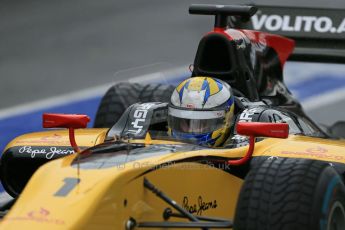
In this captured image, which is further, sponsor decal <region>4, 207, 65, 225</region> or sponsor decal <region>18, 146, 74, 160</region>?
sponsor decal <region>18, 146, 74, 160</region>

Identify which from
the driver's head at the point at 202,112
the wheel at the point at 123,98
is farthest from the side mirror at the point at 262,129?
the wheel at the point at 123,98

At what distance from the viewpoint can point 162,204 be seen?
182 inches

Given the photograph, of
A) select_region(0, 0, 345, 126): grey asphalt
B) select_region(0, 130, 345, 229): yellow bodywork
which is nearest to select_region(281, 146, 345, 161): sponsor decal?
select_region(0, 130, 345, 229): yellow bodywork

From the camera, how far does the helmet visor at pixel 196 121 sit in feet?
18.5

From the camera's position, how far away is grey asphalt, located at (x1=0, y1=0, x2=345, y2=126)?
10.2 m

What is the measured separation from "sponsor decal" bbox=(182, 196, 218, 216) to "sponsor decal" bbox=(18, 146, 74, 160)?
1.30 m

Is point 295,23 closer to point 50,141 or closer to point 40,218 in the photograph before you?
point 50,141

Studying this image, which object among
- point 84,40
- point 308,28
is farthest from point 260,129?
point 84,40

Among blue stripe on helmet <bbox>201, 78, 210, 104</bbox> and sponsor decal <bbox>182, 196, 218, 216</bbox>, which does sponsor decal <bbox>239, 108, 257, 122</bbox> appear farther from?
sponsor decal <bbox>182, 196, 218, 216</bbox>

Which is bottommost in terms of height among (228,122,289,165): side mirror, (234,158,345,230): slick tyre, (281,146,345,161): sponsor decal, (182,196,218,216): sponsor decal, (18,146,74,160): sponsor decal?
(18,146,74,160): sponsor decal

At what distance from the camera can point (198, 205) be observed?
16.2 feet

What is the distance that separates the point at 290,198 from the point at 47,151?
213 cm

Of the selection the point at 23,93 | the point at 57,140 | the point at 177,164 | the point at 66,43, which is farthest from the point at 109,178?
the point at 66,43

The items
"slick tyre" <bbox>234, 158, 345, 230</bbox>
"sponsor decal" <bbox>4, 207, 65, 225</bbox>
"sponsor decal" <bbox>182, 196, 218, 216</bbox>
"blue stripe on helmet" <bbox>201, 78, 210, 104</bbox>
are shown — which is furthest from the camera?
"blue stripe on helmet" <bbox>201, 78, 210, 104</bbox>
